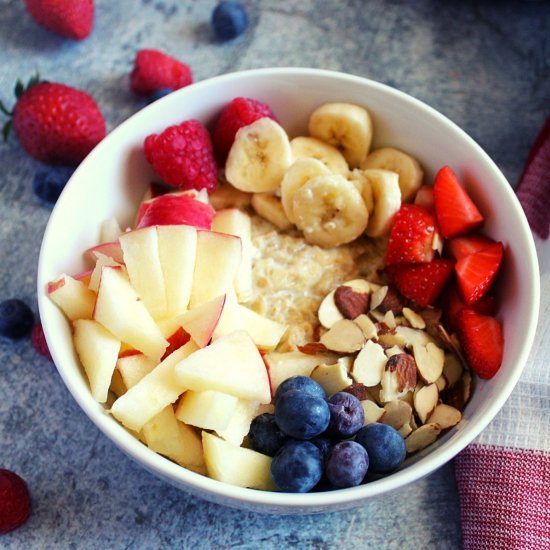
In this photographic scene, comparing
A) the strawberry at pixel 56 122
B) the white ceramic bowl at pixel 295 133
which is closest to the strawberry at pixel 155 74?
the strawberry at pixel 56 122

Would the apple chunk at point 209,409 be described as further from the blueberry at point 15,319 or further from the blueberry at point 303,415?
the blueberry at point 15,319

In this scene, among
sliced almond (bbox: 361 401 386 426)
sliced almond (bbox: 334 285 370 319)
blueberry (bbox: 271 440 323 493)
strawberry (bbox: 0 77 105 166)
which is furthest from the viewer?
strawberry (bbox: 0 77 105 166)

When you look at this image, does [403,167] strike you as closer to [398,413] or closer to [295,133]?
[295,133]

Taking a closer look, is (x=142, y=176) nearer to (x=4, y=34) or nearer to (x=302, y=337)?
(x=302, y=337)

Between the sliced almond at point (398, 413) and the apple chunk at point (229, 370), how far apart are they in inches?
7.2

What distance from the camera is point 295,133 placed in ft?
4.94

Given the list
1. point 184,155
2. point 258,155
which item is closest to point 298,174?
point 258,155

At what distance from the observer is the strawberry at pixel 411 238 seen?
1303 mm

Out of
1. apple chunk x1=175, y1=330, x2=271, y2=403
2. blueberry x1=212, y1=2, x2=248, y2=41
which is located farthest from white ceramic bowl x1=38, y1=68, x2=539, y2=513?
blueberry x1=212, y1=2, x2=248, y2=41

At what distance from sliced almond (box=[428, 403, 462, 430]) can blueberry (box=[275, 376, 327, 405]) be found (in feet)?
0.59

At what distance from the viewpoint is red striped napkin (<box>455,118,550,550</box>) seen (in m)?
1.22

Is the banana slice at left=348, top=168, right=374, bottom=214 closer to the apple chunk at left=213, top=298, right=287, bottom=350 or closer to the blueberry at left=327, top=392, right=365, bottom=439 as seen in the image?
the apple chunk at left=213, top=298, right=287, bottom=350

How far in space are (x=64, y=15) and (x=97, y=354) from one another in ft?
2.69

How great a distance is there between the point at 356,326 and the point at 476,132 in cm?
59
